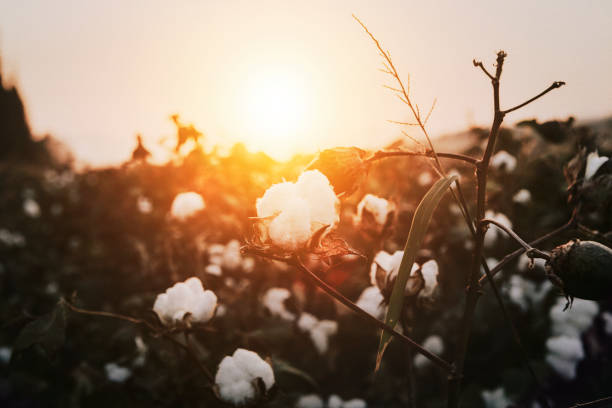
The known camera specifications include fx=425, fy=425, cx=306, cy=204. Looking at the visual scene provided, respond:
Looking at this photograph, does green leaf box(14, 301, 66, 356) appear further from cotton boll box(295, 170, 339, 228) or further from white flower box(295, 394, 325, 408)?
white flower box(295, 394, 325, 408)

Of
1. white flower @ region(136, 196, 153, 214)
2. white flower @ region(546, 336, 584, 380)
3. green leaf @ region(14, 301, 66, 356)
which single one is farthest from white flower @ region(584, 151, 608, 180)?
white flower @ region(136, 196, 153, 214)

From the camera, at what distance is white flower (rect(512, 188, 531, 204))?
1844 millimetres

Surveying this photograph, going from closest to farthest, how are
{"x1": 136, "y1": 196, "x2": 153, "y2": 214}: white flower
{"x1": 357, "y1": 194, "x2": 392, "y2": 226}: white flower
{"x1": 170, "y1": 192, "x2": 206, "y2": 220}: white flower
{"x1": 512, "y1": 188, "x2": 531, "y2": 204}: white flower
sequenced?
{"x1": 357, "y1": 194, "x2": 392, "y2": 226}: white flower < {"x1": 170, "y1": 192, "x2": 206, "y2": 220}: white flower < {"x1": 512, "y1": 188, "x2": 531, "y2": 204}: white flower < {"x1": 136, "y1": 196, "x2": 153, "y2": 214}: white flower

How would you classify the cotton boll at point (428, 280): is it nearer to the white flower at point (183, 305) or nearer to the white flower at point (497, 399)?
the white flower at point (183, 305)

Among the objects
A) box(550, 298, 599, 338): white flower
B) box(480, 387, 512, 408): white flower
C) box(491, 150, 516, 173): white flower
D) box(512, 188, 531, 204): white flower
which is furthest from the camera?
box(491, 150, 516, 173): white flower

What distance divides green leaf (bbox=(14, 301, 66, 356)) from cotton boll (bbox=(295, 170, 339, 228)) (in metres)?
0.65

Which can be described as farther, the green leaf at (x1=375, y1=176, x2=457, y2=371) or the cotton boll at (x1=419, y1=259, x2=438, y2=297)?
the cotton boll at (x1=419, y1=259, x2=438, y2=297)

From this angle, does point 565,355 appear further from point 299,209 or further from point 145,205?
point 145,205

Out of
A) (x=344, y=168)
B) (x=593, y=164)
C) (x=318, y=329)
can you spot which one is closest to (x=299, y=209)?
(x=344, y=168)

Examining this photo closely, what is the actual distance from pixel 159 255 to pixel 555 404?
181 centimetres

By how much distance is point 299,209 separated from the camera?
2.02 ft

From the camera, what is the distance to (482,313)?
1.73 m

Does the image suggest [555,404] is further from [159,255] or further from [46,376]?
[46,376]

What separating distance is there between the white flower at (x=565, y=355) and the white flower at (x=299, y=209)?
3.86 ft
